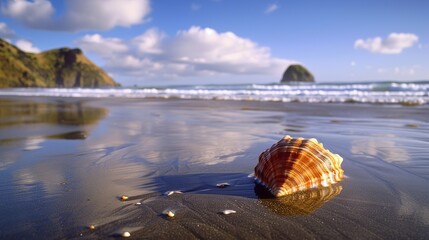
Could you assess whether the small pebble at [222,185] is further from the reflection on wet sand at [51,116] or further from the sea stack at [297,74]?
the sea stack at [297,74]

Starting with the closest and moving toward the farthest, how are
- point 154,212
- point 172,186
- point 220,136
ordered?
1. point 154,212
2. point 172,186
3. point 220,136

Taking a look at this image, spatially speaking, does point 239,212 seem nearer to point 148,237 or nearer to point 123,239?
point 148,237

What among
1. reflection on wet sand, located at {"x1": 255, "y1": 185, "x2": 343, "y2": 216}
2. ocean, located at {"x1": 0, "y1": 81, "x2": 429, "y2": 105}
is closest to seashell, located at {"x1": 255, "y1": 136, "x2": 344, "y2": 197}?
reflection on wet sand, located at {"x1": 255, "y1": 185, "x2": 343, "y2": 216}

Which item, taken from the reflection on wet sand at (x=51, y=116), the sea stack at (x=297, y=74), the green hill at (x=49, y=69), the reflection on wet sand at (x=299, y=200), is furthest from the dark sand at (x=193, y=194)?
the green hill at (x=49, y=69)

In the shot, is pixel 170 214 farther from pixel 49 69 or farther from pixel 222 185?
pixel 49 69

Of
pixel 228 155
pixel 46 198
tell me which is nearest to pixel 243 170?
pixel 228 155

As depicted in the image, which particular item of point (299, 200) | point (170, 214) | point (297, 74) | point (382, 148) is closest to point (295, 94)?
point (382, 148)
